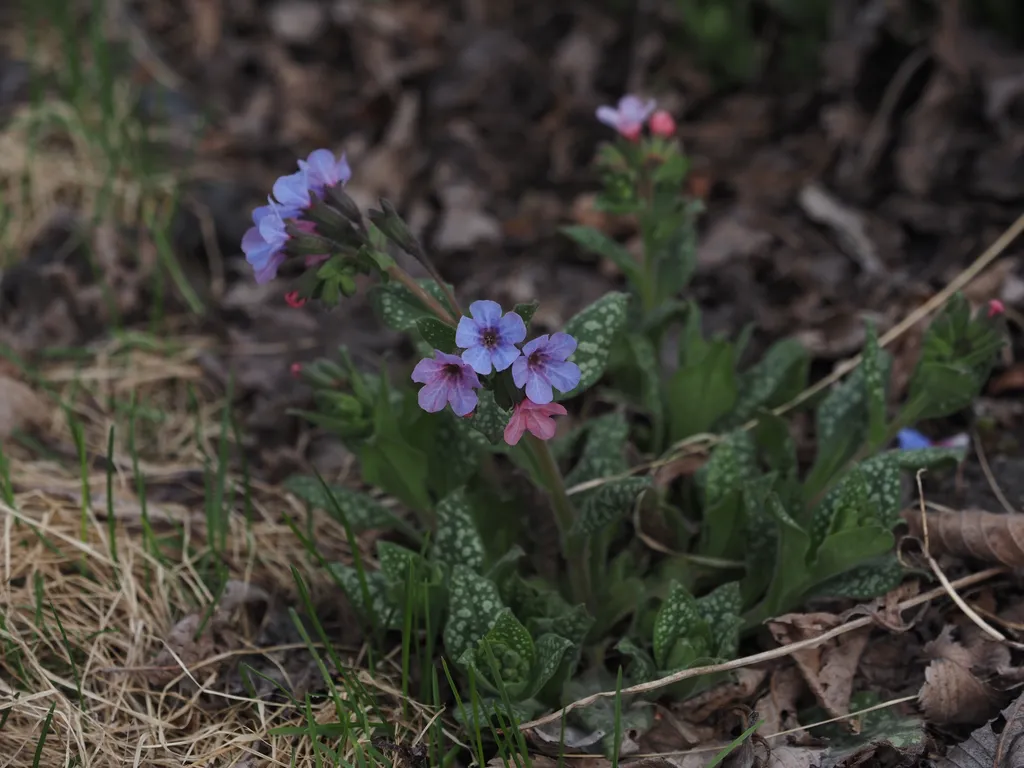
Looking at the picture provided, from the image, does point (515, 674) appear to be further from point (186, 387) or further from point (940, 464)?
point (186, 387)

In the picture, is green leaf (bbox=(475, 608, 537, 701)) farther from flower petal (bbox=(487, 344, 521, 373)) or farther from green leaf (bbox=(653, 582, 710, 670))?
flower petal (bbox=(487, 344, 521, 373))

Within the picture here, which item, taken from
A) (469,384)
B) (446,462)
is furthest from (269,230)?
(446,462)

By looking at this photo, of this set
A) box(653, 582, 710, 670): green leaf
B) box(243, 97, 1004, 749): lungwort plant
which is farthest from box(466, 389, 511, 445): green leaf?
box(653, 582, 710, 670): green leaf

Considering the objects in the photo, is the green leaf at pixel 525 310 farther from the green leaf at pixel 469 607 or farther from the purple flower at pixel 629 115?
the purple flower at pixel 629 115

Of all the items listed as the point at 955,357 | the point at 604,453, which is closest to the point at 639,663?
the point at 604,453

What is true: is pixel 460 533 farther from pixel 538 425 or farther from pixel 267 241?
pixel 267 241

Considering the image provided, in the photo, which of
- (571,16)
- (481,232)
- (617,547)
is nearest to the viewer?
(617,547)

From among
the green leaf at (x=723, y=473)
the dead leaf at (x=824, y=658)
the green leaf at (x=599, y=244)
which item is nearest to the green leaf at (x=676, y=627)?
the dead leaf at (x=824, y=658)
